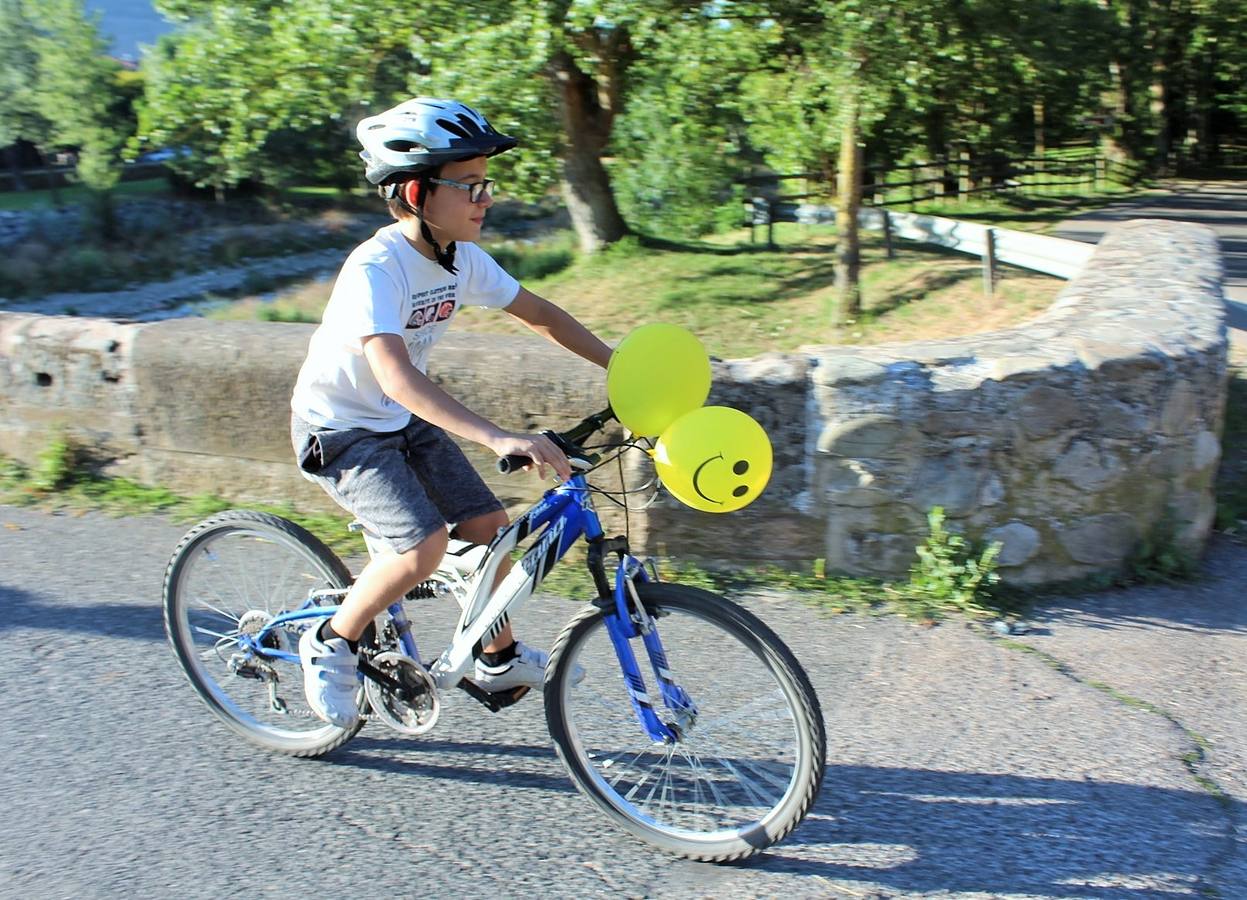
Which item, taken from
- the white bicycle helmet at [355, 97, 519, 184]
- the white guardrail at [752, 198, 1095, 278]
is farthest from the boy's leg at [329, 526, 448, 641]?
the white guardrail at [752, 198, 1095, 278]

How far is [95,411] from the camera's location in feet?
19.3

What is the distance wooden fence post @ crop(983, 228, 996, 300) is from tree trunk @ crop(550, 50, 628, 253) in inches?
236

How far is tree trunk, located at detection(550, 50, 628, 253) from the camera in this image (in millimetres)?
17594

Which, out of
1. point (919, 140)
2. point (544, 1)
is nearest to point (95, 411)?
point (544, 1)

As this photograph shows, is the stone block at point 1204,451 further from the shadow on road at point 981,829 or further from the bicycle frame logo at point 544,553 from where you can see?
the bicycle frame logo at point 544,553

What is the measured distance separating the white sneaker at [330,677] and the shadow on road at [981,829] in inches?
13.3

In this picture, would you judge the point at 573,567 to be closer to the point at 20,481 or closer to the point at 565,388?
the point at 565,388

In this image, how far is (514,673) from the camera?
3418 mm

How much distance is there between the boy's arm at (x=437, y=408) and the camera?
2848mm

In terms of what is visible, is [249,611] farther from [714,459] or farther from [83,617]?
[714,459]

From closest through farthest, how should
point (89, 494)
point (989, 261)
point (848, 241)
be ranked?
1. point (89, 494)
2. point (989, 261)
3. point (848, 241)

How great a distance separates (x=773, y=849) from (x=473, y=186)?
1.97 metres

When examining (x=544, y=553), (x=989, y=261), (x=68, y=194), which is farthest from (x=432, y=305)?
(x=68, y=194)

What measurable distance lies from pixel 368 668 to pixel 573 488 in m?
0.88
